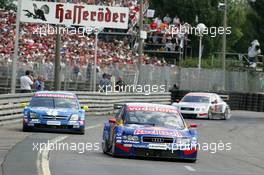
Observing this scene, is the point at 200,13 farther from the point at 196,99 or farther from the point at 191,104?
the point at 191,104

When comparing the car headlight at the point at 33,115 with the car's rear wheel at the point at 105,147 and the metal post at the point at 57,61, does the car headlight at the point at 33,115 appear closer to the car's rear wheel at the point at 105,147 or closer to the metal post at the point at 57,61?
the car's rear wheel at the point at 105,147

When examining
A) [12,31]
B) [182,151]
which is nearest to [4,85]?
[12,31]

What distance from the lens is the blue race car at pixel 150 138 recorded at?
1812cm

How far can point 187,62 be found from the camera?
Answer: 199 ft

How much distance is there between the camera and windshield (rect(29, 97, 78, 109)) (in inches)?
1049

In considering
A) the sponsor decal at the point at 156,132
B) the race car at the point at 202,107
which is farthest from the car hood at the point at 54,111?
the race car at the point at 202,107

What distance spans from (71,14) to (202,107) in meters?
7.59

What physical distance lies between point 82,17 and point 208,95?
23.8 feet

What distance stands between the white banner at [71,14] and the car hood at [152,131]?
2099 centimetres

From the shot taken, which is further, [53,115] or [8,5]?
[8,5]

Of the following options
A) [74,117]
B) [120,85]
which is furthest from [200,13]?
[74,117]

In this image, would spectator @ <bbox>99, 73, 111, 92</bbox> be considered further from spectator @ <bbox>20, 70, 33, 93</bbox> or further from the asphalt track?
the asphalt track

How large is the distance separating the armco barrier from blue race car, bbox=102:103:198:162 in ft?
35.4

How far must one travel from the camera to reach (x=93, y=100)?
39.5 m
